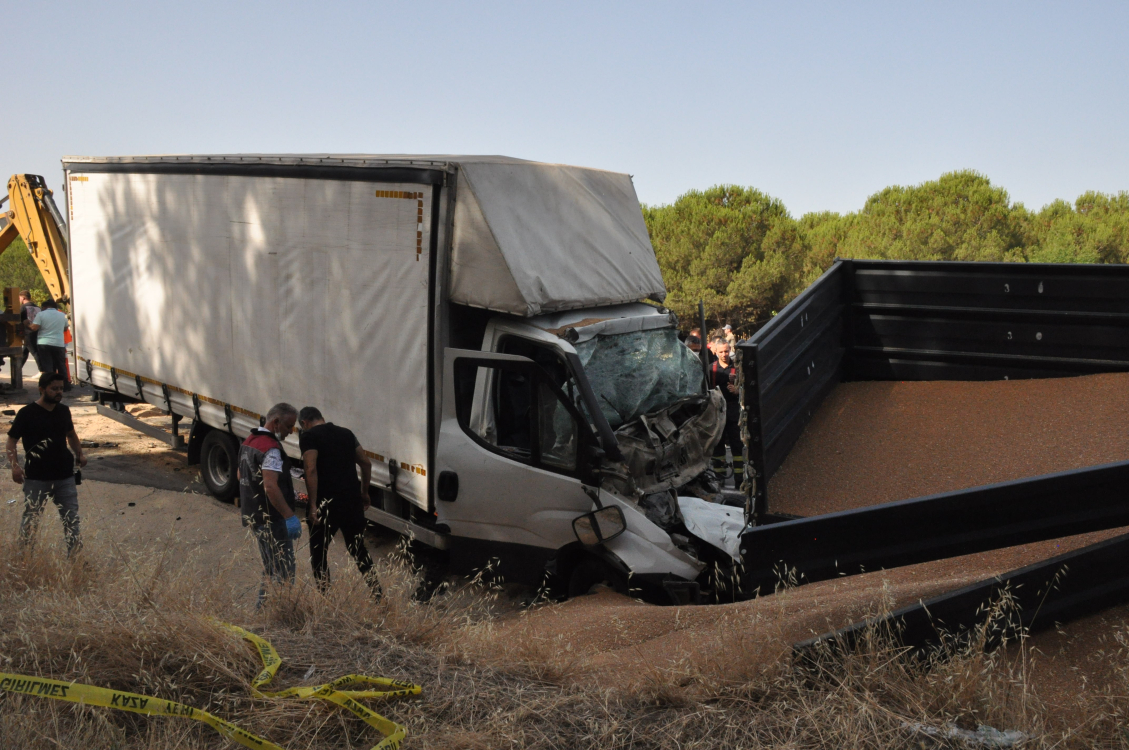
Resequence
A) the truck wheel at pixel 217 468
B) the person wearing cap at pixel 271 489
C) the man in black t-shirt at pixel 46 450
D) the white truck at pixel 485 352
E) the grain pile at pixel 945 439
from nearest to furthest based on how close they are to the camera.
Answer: the grain pile at pixel 945 439
the person wearing cap at pixel 271 489
the white truck at pixel 485 352
the man in black t-shirt at pixel 46 450
the truck wheel at pixel 217 468

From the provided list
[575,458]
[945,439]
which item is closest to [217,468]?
[575,458]

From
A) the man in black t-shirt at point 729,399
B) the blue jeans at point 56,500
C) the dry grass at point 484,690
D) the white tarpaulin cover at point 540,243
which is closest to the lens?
the dry grass at point 484,690

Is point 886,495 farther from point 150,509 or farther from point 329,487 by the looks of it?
point 150,509

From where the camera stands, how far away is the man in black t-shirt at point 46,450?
6.75 m

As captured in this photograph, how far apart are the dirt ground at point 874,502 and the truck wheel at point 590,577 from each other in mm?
125


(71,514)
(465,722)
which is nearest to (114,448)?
(71,514)

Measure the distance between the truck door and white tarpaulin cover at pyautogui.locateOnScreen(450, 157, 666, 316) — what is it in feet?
1.81

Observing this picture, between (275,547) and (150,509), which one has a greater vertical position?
(275,547)

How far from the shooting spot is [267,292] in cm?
802

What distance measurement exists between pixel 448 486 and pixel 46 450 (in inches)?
126

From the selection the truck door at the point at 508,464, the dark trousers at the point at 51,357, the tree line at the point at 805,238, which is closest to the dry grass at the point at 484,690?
the truck door at the point at 508,464

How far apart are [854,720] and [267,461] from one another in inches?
174

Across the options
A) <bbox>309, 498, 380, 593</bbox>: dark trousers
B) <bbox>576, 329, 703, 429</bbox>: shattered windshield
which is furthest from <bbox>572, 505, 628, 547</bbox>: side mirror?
<bbox>309, 498, 380, 593</bbox>: dark trousers

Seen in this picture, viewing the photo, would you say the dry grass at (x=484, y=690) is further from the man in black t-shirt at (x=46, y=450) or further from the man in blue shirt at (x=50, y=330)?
the man in blue shirt at (x=50, y=330)
